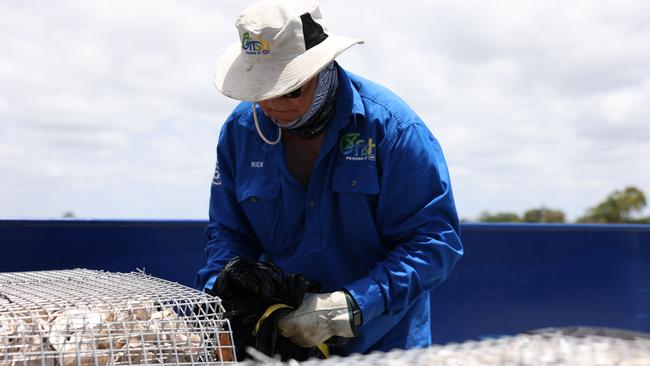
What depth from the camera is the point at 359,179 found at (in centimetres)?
258

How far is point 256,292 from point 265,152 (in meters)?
0.59

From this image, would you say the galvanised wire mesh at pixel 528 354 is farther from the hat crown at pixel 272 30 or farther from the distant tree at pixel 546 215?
the distant tree at pixel 546 215

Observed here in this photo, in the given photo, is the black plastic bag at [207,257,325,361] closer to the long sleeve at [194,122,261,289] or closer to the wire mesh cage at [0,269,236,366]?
the wire mesh cage at [0,269,236,366]

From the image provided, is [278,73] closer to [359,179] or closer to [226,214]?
[359,179]

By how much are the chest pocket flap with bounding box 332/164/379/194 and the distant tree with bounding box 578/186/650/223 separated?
70.1 ft

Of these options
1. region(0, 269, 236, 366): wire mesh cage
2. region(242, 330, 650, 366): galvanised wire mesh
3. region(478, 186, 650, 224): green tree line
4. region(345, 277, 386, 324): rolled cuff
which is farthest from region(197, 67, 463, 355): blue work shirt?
region(478, 186, 650, 224): green tree line

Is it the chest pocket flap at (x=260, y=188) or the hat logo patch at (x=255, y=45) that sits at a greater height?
the hat logo patch at (x=255, y=45)

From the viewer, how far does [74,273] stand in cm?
282

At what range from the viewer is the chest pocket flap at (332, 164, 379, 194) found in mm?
2576

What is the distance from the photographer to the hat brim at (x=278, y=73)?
92.8 inches

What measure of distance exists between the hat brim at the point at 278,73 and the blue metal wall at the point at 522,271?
1.71 metres

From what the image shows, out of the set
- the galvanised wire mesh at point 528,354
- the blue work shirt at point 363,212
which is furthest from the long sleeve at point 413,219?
the galvanised wire mesh at point 528,354

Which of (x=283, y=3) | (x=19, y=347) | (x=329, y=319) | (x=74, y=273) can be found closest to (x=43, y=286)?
(x=74, y=273)

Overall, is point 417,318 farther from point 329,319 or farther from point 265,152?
point 265,152
